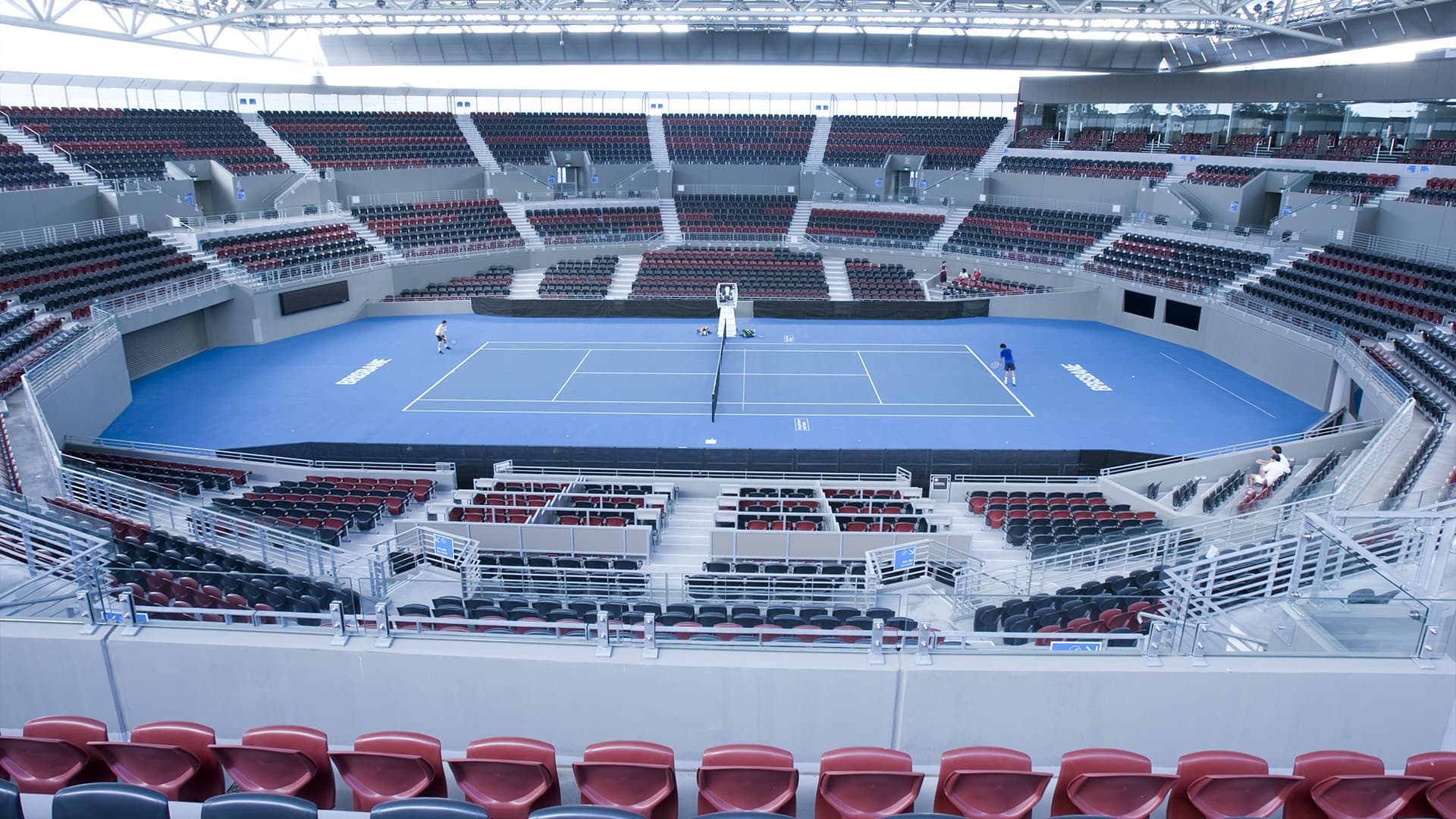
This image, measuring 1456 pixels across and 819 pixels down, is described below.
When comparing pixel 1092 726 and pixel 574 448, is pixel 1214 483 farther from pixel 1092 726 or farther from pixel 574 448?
pixel 1092 726

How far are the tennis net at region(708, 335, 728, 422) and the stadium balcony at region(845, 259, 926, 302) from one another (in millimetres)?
8074

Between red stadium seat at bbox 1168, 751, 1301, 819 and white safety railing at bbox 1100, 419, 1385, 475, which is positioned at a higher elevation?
red stadium seat at bbox 1168, 751, 1301, 819

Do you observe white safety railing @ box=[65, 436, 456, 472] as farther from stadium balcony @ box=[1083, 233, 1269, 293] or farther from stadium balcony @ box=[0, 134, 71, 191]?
stadium balcony @ box=[1083, 233, 1269, 293]

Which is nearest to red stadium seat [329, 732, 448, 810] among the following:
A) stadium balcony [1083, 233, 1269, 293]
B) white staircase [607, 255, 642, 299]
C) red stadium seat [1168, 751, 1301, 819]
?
red stadium seat [1168, 751, 1301, 819]

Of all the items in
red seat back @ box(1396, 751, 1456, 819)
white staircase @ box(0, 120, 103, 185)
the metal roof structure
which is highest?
the metal roof structure

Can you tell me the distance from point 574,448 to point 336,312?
20569 mm

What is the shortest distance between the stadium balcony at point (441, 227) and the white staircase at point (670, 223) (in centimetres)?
749

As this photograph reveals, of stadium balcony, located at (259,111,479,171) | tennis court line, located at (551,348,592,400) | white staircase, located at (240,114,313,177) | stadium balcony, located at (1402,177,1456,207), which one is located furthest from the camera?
stadium balcony, located at (259,111,479,171)

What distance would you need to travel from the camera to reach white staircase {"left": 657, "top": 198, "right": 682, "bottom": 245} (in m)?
45.4

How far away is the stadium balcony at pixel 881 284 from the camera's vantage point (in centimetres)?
3841

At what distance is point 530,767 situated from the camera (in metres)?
4.97

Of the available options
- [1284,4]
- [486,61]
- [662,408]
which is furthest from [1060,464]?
[486,61]

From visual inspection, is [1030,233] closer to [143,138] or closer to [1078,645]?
[1078,645]

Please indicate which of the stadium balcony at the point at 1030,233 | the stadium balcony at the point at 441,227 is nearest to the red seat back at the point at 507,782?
the stadium balcony at the point at 441,227
